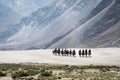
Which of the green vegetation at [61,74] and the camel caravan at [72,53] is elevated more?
the camel caravan at [72,53]

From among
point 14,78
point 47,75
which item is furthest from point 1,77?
point 47,75

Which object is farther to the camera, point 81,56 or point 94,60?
point 81,56

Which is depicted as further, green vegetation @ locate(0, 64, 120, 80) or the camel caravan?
the camel caravan

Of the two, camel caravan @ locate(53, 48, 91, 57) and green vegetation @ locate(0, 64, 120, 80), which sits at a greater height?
camel caravan @ locate(53, 48, 91, 57)

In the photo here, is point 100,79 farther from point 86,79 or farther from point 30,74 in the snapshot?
point 30,74

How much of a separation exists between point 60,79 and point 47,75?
4.05 m

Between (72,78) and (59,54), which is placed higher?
(59,54)

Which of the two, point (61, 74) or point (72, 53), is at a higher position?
point (72, 53)

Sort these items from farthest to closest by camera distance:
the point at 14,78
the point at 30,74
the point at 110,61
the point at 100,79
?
1. the point at 110,61
2. the point at 30,74
3. the point at 14,78
4. the point at 100,79

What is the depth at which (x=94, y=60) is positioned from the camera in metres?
68.7

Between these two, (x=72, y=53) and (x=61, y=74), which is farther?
(x=72, y=53)

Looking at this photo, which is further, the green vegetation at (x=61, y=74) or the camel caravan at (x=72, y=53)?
the camel caravan at (x=72, y=53)

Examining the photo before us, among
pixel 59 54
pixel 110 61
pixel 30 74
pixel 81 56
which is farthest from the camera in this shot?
pixel 59 54

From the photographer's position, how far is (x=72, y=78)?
1503 inches
